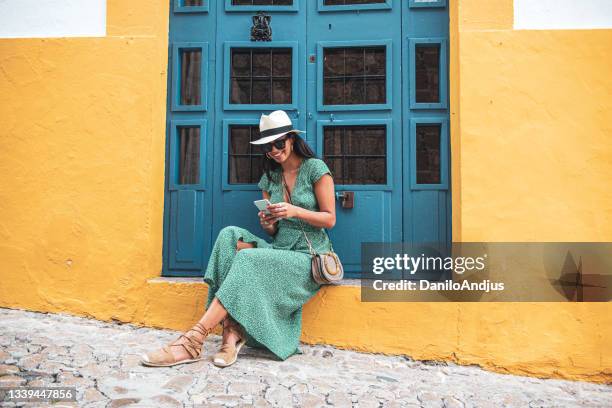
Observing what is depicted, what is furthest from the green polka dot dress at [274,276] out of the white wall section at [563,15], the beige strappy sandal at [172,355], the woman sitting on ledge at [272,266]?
the white wall section at [563,15]

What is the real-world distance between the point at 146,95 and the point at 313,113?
49.3 inches

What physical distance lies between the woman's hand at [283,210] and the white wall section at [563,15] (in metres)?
2.01

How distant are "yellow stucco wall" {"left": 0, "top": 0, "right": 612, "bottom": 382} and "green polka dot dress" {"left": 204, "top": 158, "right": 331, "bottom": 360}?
11.2 inches

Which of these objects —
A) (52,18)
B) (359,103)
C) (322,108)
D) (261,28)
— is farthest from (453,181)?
(52,18)

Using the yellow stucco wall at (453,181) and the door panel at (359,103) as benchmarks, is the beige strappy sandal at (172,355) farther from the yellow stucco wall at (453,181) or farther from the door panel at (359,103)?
the door panel at (359,103)

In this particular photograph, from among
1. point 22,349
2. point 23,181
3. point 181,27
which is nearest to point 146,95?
point 181,27

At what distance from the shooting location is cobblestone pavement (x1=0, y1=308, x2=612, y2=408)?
7.52ft

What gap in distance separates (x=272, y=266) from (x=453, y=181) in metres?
1.44

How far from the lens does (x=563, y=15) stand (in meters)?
3.11

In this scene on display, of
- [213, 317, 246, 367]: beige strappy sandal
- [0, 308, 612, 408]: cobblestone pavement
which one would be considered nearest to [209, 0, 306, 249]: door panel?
[213, 317, 246, 367]: beige strappy sandal

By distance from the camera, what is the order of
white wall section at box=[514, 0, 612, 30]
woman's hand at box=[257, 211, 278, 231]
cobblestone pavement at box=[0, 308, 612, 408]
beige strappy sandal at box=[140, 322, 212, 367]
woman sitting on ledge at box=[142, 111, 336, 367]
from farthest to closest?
white wall section at box=[514, 0, 612, 30] < woman's hand at box=[257, 211, 278, 231] < woman sitting on ledge at box=[142, 111, 336, 367] < beige strappy sandal at box=[140, 322, 212, 367] < cobblestone pavement at box=[0, 308, 612, 408]

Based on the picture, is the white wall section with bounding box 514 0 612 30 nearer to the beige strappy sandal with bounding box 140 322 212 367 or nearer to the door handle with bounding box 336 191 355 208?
the door handle with bounding box 336 191 355 208

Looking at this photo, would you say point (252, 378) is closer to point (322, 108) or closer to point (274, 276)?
point (274, 276)

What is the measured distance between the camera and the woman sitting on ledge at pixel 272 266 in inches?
104
